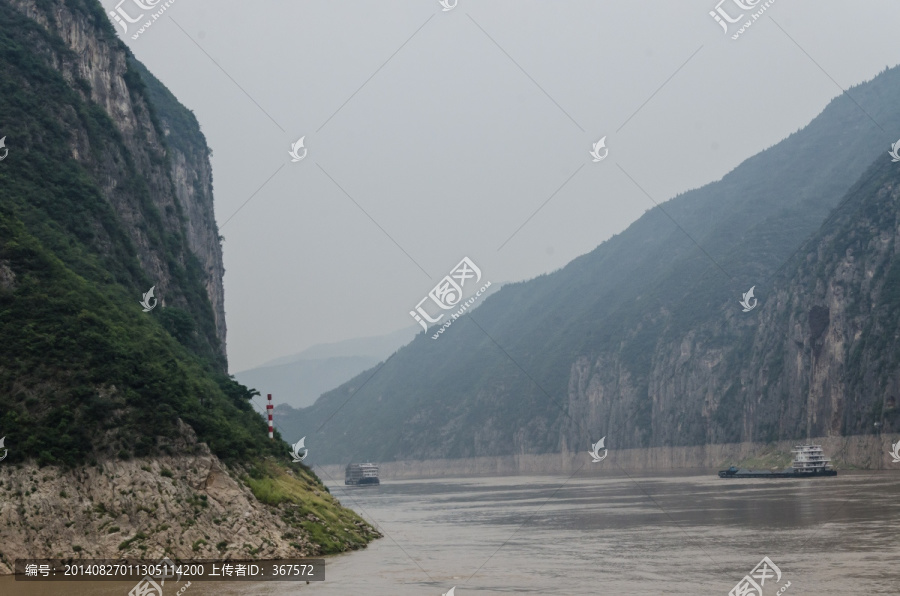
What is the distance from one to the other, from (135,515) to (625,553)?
861 inches

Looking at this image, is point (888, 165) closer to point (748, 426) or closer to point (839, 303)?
point (839, 303)

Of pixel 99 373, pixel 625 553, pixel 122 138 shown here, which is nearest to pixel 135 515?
pixel 99 373

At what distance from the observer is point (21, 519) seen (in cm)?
3859

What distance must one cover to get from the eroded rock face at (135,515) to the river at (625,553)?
1959 mm

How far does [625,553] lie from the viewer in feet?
152

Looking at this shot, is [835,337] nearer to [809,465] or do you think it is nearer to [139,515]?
[809,465]

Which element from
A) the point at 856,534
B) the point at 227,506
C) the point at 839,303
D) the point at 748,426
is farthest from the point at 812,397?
the point at 227,506

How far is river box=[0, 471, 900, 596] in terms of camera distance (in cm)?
3588

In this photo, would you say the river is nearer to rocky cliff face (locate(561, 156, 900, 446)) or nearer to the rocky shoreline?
the rocky shoreline

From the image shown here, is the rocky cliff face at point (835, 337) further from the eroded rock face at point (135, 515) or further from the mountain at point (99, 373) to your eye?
the eroded rock face at point (135, 515)

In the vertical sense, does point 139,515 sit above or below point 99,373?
below

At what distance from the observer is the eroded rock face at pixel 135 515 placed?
38.7 m

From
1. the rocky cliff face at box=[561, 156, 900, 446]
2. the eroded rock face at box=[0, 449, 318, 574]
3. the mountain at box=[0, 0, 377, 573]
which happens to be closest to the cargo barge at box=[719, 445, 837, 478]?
the rocky cliff face at box=[561, 156, 900, 446]

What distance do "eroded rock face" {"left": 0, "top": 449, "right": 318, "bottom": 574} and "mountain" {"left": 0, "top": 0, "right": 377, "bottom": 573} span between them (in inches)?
2.7
